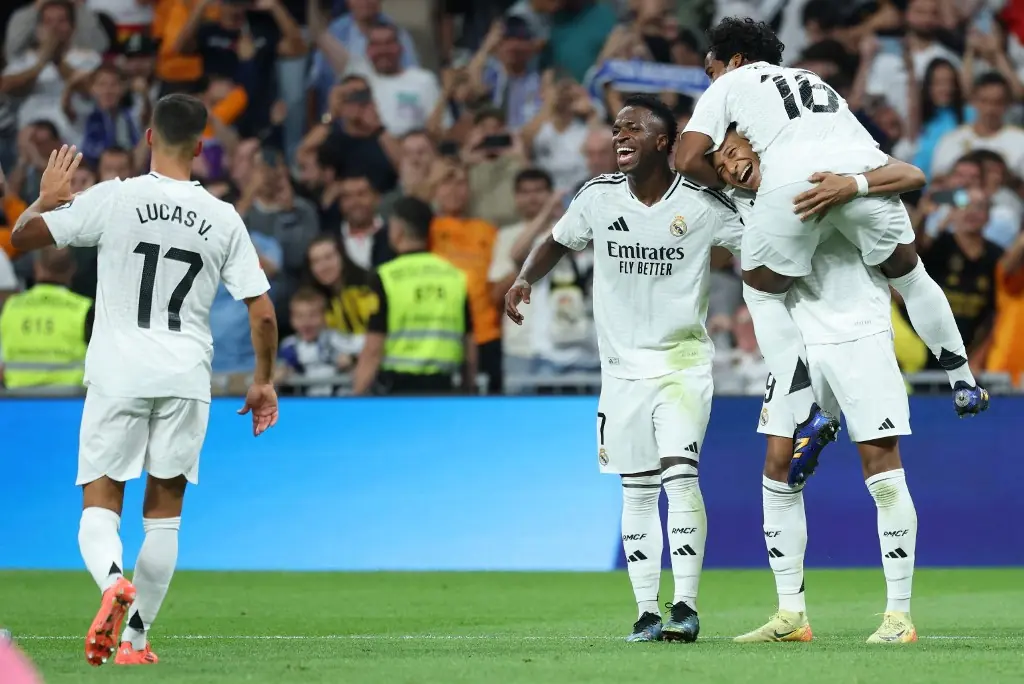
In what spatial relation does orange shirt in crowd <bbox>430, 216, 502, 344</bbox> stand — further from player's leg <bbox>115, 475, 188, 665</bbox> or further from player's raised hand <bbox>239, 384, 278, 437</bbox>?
player's leg <bbox>115, 475, 188, 665</bbox>

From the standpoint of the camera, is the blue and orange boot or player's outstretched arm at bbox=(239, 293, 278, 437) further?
player's outstretched arm at bbox=(239, 293, 278, 437)

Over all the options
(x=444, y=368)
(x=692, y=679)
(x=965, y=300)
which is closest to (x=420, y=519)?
(x=444, y=368)

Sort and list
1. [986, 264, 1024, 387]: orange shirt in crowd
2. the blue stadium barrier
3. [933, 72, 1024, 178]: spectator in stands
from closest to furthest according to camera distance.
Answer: the blue stadium barrier < [986, 264, 1024, 387]: orange shirt in crowd < [933, 72, 1024, 178]: spectator in stands

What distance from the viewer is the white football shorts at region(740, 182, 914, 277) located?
7.16 meters

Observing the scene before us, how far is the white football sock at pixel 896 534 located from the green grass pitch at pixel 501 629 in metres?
0.24

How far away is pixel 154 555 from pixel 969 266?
7.99m

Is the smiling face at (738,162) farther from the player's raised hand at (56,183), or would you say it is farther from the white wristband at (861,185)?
the player's raised hand at (56,183)

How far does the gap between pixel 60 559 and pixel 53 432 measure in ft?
A: 3.05

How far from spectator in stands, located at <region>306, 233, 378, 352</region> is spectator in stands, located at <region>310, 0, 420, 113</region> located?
2.70m

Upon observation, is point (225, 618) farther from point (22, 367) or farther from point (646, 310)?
point (22, 367)

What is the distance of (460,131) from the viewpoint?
15203mm

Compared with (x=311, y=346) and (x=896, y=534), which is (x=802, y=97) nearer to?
(x=896, y=534)

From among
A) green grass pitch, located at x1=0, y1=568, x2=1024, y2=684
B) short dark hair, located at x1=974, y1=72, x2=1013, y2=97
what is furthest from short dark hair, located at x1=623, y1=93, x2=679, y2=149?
short dark hair, located at x1=974, y1=72, x2=1013, y2=97

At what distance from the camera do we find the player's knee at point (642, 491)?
767 centimetres
